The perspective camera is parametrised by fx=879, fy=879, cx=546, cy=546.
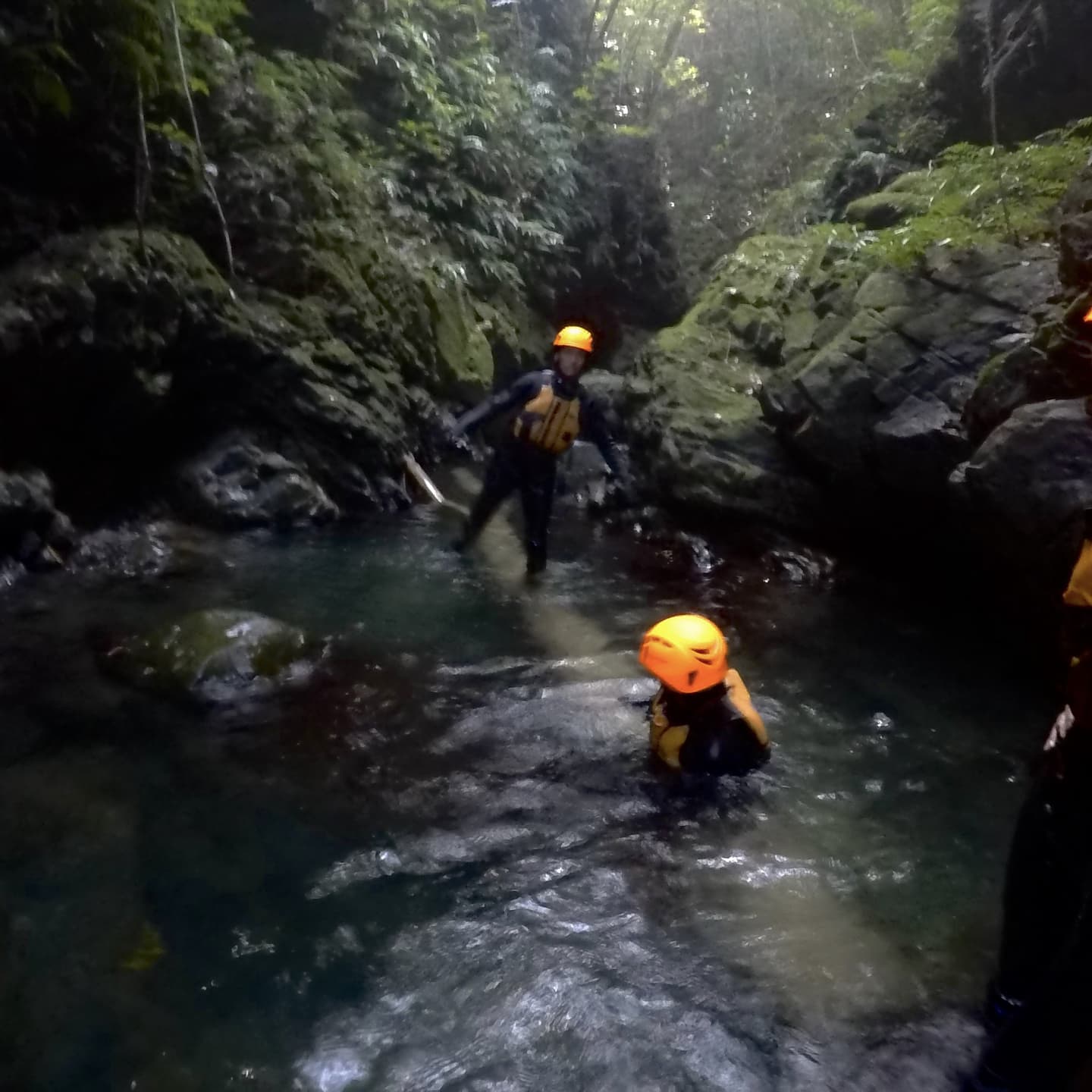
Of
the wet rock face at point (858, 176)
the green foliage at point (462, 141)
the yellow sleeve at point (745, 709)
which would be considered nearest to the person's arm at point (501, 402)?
the yellow sleeve at point (745, 709)

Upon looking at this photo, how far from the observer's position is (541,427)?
7.50m

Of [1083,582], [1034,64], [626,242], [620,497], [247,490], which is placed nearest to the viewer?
[1083,582]

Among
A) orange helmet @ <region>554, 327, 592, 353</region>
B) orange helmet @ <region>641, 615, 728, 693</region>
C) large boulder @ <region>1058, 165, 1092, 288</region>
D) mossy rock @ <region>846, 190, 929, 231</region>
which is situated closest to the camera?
orange helmet @ <region>641, 615, 728, 693</region>

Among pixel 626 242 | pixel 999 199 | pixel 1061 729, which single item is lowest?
pixel 1061 729

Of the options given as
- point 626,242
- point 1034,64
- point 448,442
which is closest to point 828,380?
point 448,442

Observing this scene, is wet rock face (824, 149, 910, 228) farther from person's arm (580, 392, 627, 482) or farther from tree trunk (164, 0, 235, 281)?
tree trunk (164, 0, 235, 281)

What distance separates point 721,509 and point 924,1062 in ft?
21.5

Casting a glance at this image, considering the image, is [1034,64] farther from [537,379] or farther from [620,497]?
[537,379]

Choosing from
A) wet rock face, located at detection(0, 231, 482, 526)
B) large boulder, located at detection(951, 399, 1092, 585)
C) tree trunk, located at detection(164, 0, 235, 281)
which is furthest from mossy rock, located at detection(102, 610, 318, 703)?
large boulder, located at detection(951, 399, 1092, 585)

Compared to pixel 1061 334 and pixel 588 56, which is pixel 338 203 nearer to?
pixel 1061 334

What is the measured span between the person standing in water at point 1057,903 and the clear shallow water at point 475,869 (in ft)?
1.58

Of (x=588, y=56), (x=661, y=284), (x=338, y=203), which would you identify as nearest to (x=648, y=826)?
(x=338, y=203)

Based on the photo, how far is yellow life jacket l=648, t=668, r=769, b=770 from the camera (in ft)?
15.4

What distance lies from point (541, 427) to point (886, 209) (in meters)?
5.78
